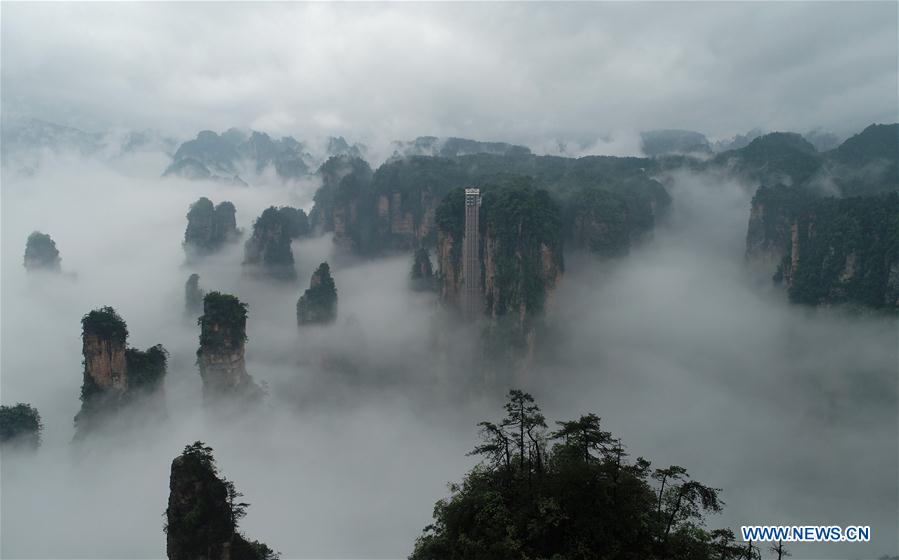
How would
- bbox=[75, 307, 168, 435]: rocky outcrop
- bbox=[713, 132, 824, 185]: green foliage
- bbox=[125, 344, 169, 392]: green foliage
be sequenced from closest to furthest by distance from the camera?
1. bbox=[75, 307, 168, 435]: rocky outcrop
2. bbox=[125, 344, 169, 392]: green foliage
3. bbox=[713, 132, 824, 185]: green foliage

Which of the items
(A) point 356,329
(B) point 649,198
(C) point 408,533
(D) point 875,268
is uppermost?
(B) point 649,198

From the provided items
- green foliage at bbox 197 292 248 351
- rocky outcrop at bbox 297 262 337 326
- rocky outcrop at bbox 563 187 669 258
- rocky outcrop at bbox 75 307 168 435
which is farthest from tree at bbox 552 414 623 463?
rocky outcrop at bbox 563 187 669 258

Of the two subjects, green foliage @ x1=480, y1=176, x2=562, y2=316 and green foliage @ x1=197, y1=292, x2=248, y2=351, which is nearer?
A: green foliage @ x1=197, y1=292, x2=248, y2=351

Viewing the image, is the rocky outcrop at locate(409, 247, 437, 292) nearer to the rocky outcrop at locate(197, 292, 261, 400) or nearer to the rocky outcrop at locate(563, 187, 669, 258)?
the rocky outcrop at locate(563, 187, 669, 258)

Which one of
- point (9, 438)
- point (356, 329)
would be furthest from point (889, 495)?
point (9, 438)

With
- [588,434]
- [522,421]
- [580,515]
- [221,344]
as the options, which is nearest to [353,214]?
[221,344]

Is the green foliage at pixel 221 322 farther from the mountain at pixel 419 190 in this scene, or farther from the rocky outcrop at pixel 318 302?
the mountain at pixel 419 190

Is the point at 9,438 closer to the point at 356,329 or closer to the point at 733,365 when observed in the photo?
the point at 356,329
